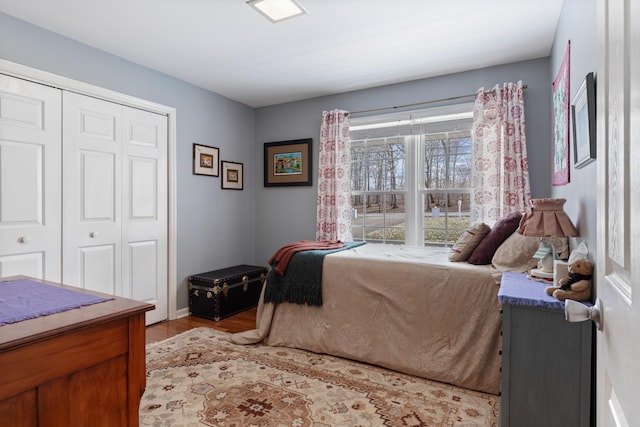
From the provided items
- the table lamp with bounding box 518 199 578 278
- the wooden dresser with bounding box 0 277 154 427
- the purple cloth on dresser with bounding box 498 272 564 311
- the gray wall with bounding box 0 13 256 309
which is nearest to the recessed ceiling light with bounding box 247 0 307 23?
the gray wall with bounding box 0 13 256 309

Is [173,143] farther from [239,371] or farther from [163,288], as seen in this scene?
[239,371]

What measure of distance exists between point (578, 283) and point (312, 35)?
243 cm

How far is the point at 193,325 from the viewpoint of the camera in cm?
357

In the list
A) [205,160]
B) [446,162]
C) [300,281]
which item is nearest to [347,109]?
[446,162]

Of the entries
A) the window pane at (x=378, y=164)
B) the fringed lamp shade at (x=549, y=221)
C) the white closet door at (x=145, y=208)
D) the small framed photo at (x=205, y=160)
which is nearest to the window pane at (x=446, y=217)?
the window pane at (x=378, y=164)

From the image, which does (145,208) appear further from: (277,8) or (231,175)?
(277,8)

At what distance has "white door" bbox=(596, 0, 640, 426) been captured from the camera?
0.50 meters

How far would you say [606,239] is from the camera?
2.31 feet

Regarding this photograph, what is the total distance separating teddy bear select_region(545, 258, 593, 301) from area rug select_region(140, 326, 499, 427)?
90cm

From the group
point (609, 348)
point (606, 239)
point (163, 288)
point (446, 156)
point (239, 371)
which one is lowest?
point (239, 371)

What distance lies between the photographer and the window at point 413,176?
3.71 metres

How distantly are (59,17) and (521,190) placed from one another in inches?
152

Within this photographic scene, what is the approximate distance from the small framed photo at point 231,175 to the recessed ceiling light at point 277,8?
219 centimetres

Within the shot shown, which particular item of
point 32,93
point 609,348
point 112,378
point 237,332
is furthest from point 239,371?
point 32,93
